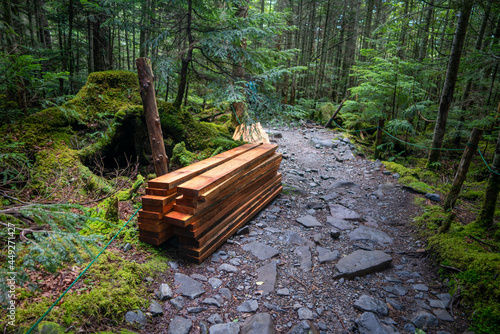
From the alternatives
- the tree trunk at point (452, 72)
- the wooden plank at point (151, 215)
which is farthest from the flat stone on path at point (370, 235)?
the tree trunk at point (452, 72)

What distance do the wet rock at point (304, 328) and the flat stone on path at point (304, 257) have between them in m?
1.10

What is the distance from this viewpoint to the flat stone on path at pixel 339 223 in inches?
201

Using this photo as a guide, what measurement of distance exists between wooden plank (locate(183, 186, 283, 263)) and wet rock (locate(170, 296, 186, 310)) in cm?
69

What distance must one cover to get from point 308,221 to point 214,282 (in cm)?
255

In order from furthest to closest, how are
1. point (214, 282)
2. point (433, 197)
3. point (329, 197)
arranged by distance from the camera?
point (329, 197), point (433, 197), point (214, 282)

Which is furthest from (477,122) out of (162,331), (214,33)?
(162,331)

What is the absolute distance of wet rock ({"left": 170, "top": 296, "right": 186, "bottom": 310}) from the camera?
299 cm

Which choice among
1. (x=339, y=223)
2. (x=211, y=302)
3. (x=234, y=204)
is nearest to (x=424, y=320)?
(x=339, y=223)

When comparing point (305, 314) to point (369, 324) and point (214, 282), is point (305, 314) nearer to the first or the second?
point (369, 324)

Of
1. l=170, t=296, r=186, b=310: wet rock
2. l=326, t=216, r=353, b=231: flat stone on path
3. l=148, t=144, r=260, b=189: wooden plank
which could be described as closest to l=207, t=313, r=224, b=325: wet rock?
l=170, t=296, r=186, b=310: wet rock

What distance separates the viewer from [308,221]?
532 cm

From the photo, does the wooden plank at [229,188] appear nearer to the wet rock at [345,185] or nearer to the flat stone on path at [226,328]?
the flat stone on path at [226,328]

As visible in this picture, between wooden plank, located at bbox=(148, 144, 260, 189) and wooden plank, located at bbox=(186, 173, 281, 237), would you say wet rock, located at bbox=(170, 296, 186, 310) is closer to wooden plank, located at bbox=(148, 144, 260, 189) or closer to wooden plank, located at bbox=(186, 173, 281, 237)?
wooden plank, located at bbox=(186, 173, 281, 237)

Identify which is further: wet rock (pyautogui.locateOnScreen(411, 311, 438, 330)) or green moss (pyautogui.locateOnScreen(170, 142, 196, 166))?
Result: green moss (pyautogui.locateOnScreen(170, 142, 196, 166))
